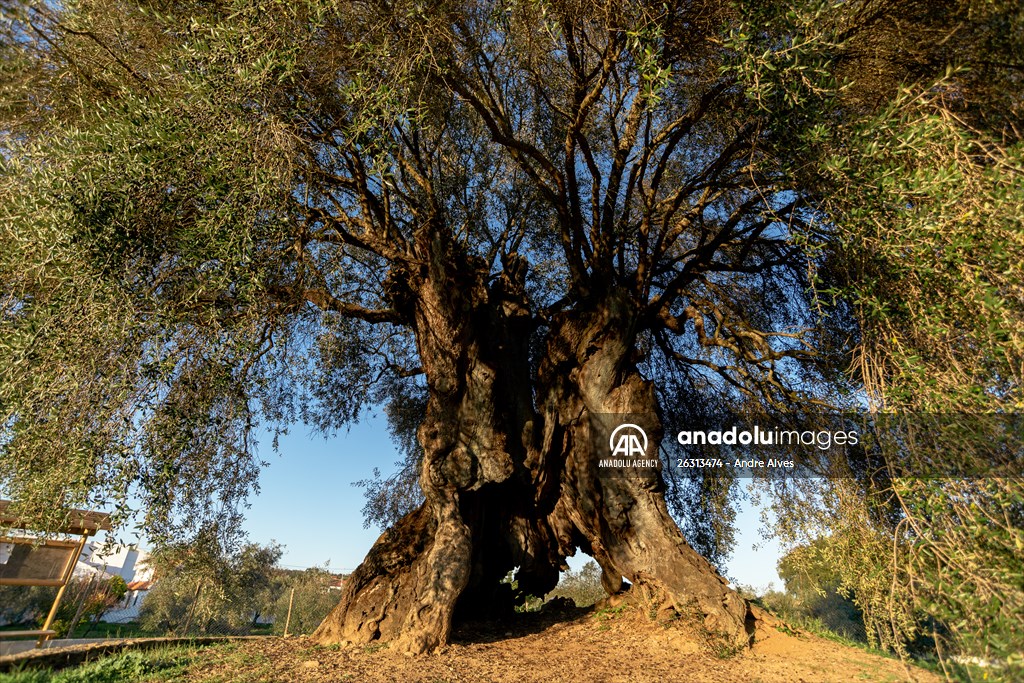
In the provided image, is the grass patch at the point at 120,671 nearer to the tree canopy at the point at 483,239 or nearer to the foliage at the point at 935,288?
the tree canopy at the point at 483,239

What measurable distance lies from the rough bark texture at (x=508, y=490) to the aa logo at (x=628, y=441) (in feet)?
0.77

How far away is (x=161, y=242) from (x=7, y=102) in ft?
13.3

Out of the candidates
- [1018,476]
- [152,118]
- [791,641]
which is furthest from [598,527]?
[152,118]

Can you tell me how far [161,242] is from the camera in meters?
6.28

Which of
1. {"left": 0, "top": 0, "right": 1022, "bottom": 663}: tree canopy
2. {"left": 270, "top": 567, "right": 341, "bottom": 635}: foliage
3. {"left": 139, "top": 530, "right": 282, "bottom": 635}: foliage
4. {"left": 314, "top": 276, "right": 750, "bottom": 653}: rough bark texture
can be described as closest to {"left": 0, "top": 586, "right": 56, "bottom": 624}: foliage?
{"left": 139, "top": 530, "right": 282, "bottom": 635}: foliage

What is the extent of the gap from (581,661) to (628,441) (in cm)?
346

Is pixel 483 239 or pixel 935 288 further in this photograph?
pixel 483 239

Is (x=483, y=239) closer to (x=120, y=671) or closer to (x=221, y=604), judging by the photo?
(x=120, y=671)

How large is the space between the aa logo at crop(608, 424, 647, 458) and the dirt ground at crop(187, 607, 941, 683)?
2.49m

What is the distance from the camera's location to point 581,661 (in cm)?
750

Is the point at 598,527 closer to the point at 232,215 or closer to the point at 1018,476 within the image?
the point at 1018,476

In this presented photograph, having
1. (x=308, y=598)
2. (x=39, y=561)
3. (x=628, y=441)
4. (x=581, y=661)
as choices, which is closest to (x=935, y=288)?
(x=628, y=441)

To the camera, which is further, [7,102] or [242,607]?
[242,607]

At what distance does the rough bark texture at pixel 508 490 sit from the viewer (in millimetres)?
8391
